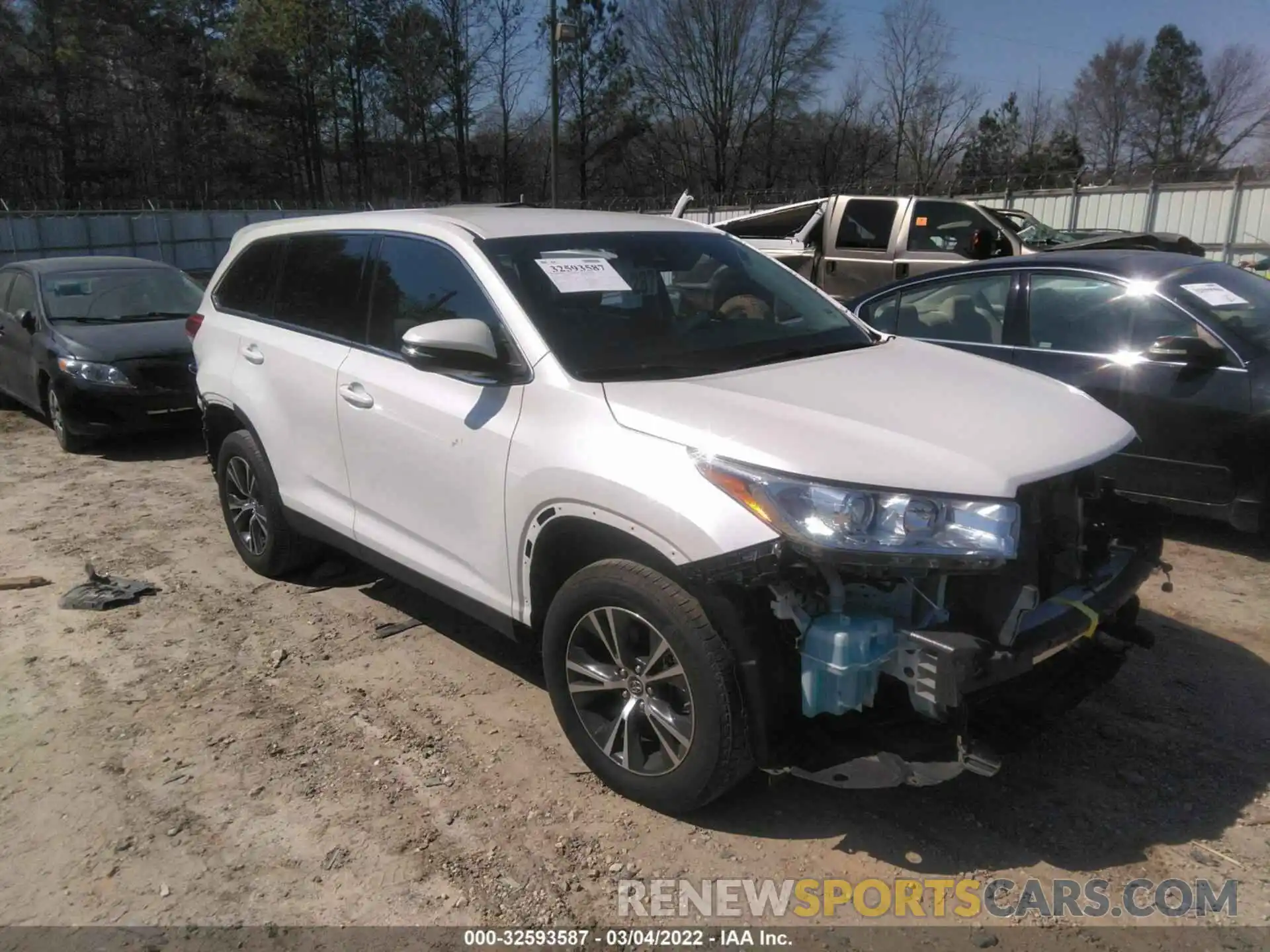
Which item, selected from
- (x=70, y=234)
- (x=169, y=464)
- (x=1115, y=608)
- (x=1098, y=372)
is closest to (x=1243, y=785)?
(x=1115, y=608)

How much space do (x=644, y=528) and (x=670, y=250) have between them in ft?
5.38

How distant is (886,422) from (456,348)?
4.63ft

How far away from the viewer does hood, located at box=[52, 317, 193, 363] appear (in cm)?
803

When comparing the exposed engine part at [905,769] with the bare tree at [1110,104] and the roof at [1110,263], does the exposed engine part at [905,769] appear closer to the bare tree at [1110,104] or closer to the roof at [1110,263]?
the roof at [1110,263]

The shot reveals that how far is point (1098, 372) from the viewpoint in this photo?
5.35 meters

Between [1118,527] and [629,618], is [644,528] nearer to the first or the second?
[629,618]

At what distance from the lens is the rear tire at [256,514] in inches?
191

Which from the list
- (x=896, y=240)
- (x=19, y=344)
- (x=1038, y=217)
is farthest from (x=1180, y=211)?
(x=19, y=344)

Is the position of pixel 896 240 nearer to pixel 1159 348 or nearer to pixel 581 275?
pixel 1159 348

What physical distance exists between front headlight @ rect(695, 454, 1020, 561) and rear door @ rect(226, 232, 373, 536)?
2268mm

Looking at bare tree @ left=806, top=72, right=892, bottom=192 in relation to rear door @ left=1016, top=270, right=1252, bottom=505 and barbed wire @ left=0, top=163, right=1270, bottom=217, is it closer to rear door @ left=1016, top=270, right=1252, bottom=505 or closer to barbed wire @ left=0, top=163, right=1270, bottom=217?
barbed wire @ left=0, top=163, right=1270, bottom=217

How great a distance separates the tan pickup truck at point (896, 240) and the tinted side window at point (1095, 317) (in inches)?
231

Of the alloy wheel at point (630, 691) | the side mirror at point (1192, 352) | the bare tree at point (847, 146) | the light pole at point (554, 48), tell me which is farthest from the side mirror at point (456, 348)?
the bare tree at point (847, 146)

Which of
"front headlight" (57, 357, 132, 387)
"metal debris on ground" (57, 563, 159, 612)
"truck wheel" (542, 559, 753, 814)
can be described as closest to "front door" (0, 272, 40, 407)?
"front headlight" (57, 357, 132, 387)
